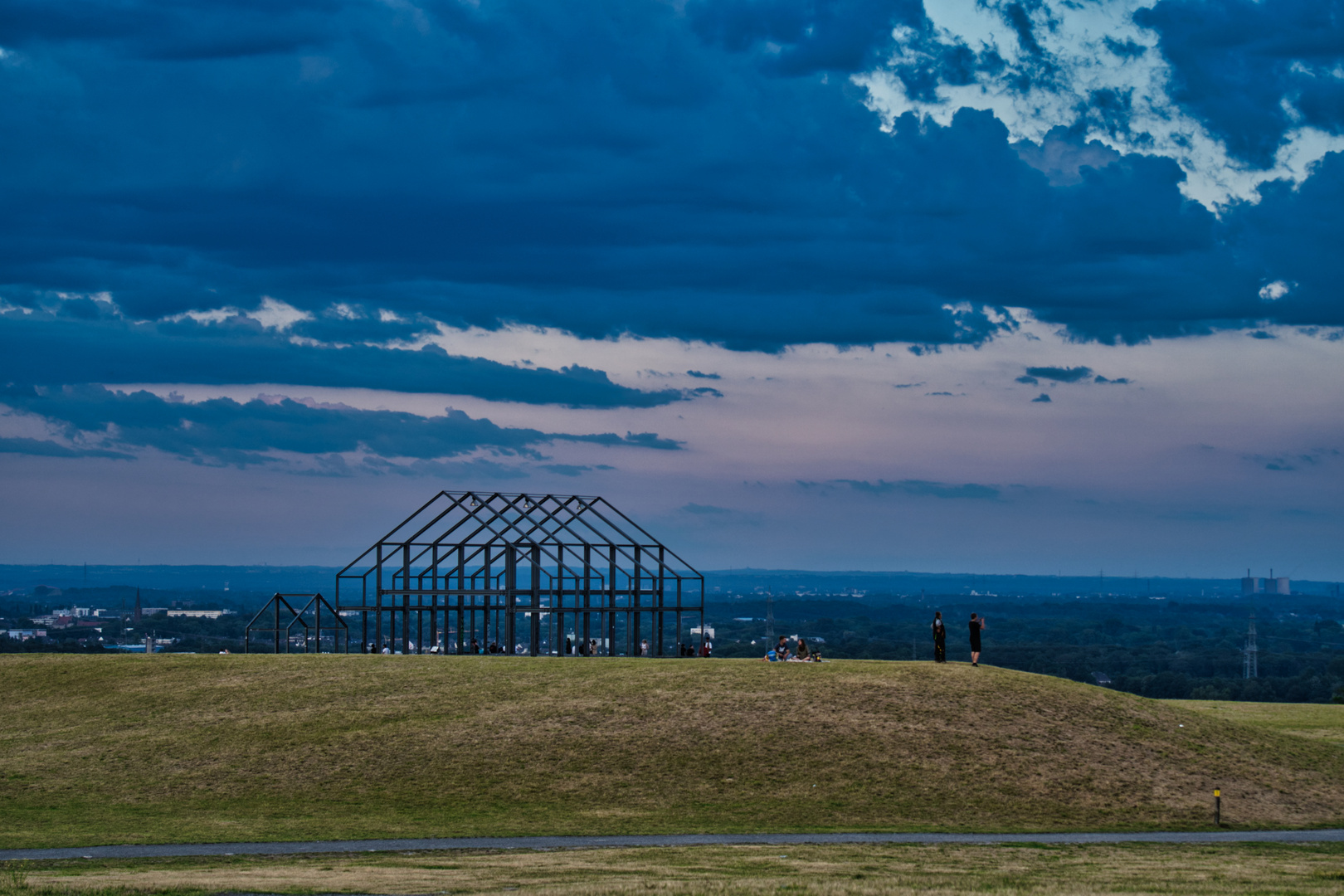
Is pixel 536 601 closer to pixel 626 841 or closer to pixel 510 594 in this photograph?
pixel 510 594

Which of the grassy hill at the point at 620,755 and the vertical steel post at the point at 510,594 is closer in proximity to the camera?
the grassy hill at the point at 620,755

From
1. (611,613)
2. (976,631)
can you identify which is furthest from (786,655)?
(611,613)

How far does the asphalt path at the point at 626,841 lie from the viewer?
2680 centimetres

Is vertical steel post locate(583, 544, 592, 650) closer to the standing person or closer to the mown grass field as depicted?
the standing person

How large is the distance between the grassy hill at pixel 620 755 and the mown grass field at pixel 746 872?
361 centimetres

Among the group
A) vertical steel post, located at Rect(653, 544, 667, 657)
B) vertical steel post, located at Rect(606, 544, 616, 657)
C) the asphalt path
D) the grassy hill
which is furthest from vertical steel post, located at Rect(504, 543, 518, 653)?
the asphalt path

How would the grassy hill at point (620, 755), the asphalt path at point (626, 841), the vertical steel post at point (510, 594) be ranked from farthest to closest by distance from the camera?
1. the vertical steel post at point (510, 594)
2. the grassy hill at point (620, 755)
3. the asphalt path at point (626, 841)

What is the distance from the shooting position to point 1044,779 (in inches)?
1367

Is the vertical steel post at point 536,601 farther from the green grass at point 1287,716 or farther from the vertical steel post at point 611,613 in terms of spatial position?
the green grass at point 1287,716

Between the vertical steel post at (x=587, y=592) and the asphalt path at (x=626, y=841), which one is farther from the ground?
the vertical steel post at (x=587, y=592)

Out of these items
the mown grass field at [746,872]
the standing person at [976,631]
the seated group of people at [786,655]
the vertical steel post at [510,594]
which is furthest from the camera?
the vertical steel post at [510,594]

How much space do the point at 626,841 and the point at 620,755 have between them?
7468mm

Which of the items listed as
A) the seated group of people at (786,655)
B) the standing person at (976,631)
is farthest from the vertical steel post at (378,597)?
the standing person at (976,631)

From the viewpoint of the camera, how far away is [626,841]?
28797 mm
